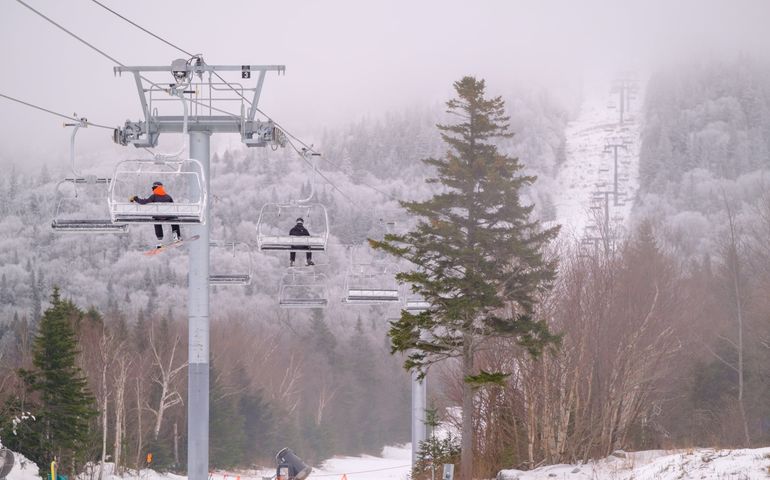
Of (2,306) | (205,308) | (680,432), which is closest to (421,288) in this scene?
(205,308)

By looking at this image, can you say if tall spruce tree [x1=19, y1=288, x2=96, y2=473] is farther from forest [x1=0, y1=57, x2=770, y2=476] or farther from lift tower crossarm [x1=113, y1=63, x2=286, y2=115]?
lift tower crossarm [x1=113, y1=63, x2=286, y2=115]

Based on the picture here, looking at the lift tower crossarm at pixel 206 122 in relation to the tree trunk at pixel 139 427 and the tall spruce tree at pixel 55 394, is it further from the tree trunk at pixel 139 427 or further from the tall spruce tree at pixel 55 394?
the tree trunk at pixel 139 427

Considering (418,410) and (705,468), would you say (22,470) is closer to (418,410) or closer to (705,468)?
(418,410)

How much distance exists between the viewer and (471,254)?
1185 inches

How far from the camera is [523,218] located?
3030 centimetres

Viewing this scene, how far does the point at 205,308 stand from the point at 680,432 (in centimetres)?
3672

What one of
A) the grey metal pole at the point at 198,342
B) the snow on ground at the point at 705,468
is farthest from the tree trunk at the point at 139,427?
the grey metal pole at the point at 198,342

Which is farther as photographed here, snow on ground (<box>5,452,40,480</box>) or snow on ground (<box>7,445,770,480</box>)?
snow on ground (<box>5,452,40,480</box>)

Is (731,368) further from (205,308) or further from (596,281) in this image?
(205,308)

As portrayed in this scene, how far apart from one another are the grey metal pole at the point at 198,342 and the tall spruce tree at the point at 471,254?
738cm

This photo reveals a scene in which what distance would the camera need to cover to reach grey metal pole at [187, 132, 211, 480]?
23234 millimetres

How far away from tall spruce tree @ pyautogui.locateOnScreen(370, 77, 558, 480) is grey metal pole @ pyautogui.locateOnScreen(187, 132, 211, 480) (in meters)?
7.38

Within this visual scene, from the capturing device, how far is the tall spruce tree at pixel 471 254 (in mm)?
29906

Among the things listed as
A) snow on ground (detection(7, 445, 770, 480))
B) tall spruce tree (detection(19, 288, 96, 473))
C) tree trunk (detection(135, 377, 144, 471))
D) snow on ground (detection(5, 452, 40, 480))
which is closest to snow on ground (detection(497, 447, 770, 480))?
snow on ground (detection(7, 445, 770, 480))
